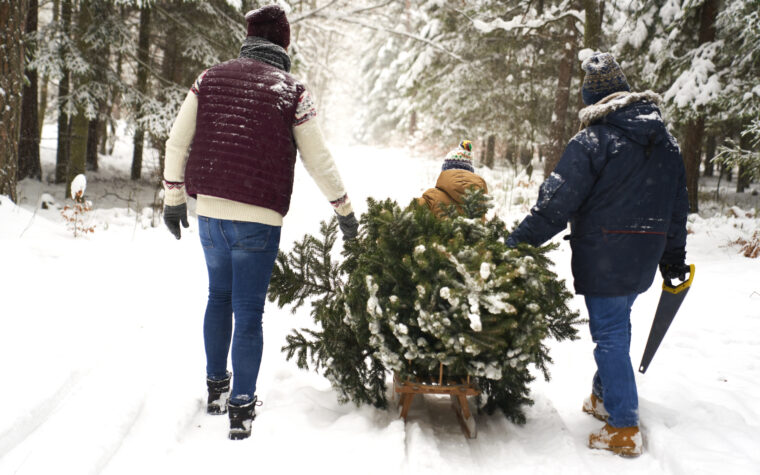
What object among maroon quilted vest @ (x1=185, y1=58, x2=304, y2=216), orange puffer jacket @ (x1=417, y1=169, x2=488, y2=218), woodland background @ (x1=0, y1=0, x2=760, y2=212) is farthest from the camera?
woodland background @ (x1=0, y1=0, x2=760, y2=212)

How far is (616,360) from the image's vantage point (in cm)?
283

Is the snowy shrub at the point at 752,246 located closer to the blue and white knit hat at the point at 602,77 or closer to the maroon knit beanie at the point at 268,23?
the blue and white knit hat at the point at 602,77

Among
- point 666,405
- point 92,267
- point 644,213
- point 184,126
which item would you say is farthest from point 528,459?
point 92,267

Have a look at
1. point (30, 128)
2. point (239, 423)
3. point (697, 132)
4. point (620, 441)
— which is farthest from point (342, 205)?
point (30, 128)

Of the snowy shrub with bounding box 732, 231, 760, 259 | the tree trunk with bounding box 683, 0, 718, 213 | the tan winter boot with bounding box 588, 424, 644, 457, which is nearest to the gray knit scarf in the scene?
the tan winter boot with bounding box 588, 424, 644, 457

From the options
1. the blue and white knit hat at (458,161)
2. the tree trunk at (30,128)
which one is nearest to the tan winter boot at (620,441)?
the blue and white knit hat at (458,161)

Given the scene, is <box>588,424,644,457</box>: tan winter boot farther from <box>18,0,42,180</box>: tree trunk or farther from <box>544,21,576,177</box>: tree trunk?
<box>18,0,42,180</box>: tree trunk

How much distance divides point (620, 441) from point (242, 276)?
233 centimetres

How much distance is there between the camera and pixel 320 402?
320 cm

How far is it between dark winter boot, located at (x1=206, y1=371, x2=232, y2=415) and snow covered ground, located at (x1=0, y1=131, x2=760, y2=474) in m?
0.06

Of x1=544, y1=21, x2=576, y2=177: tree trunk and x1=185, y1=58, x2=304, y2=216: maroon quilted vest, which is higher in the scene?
x1=544, y1=21, x2=576, y2=177: tree trunk

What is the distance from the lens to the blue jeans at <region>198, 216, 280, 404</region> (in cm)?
265

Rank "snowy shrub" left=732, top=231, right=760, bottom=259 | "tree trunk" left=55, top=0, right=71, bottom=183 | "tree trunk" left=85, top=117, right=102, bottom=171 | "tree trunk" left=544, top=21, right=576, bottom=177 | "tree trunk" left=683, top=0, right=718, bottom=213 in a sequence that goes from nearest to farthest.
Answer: "snowy shrub" left=732, top=231, right=760, bottom=259 → "tree trunk" left=55, top=0, right=71, bottom=183 → "tree trunk" left=683, top=0, right=718, bottom=213 → "tree trunk" left=544, top=21, right=576, bottom=177 → "tree trunk" left=85, top=117, right=102, bottom=171

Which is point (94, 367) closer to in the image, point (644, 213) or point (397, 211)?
point (397, 211)
